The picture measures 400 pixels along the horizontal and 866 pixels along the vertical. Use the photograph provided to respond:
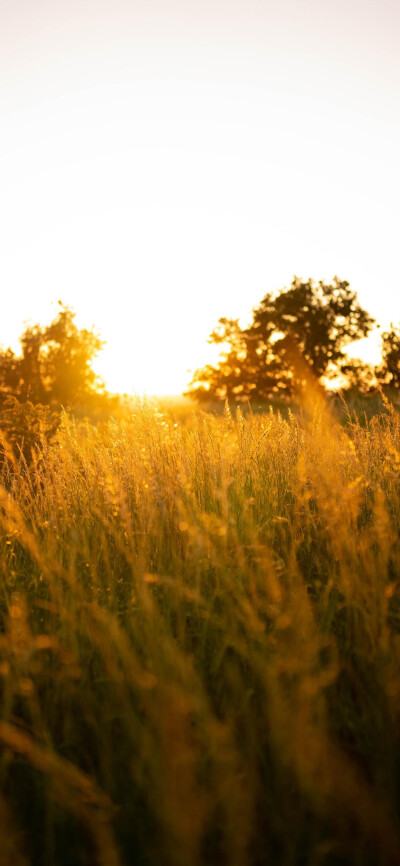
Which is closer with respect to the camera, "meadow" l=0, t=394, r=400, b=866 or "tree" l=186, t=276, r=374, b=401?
"meadow" l=0, t=394, r=400, b=866

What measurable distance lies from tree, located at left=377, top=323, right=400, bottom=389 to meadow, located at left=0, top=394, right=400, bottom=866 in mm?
17236

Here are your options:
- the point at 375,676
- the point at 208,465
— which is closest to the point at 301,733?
the point at 375,676

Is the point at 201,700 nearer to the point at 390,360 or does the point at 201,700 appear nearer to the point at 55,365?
the point at 55,365

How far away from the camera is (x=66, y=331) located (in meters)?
14.2

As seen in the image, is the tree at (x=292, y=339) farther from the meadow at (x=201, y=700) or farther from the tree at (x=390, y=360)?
the meadow at (x=201, y=700)

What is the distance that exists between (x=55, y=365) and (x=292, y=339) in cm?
1074

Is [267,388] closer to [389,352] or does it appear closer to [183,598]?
[389,352]

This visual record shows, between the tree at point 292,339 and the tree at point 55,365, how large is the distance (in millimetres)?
7627

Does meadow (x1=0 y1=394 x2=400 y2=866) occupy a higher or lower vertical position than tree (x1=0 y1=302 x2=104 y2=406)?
lower

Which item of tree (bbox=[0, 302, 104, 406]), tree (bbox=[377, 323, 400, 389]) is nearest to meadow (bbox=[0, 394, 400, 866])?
tree (bbox=[0, 302, 104, 406])

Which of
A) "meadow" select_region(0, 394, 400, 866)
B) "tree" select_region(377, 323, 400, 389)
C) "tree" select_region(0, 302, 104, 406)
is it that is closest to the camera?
"meadow" select_region(0, 394, 400, 866)

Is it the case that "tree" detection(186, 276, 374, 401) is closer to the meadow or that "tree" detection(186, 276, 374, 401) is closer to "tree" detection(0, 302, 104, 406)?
"tree" detection(0, 302, 104, 406)

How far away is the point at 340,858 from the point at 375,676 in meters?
0.66

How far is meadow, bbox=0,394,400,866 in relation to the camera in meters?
1.55
